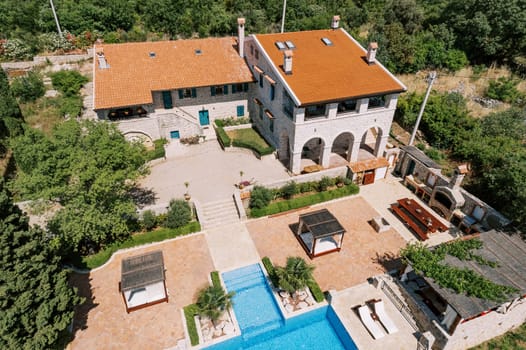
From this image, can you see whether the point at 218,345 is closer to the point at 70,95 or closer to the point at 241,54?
the point at 241,54

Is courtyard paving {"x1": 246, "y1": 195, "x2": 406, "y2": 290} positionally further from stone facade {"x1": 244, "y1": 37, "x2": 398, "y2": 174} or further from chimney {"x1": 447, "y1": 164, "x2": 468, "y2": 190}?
stone facade {"x1": 244, "y1": 37, "x2": 398, "y2": 174}

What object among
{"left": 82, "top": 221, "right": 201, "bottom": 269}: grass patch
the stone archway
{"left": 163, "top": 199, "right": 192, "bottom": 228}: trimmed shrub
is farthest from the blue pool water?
the stone archway

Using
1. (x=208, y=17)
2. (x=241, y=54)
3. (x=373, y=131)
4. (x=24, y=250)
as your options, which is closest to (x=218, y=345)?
(x=24, y=250)

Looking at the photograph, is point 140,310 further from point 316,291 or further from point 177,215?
point 316,291

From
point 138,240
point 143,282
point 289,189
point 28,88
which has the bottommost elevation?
point 143,282

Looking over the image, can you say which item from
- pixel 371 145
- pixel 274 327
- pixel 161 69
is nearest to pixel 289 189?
pixel 274 327

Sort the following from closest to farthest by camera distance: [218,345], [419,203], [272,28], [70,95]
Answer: [218,345] < [419,203] < [70,95] < [272,28]
